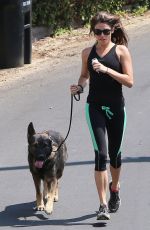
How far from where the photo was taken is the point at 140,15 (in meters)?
19.7

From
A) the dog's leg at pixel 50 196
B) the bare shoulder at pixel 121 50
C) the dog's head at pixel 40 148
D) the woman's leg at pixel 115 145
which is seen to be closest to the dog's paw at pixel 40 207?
the dog's leg at pixel 50 196

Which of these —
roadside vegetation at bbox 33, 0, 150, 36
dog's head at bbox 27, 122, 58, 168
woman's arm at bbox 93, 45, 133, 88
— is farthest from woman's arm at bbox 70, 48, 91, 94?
roadside vegetation at bbox 33, 0, 150, 36

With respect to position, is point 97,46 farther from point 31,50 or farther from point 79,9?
point 79,9

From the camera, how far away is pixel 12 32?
13.8 meters

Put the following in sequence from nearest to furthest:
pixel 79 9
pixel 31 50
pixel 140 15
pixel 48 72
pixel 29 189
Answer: pixel 29 189
pixel 48 72
pixel 31 50
pixel 79 9
pixel 140 15

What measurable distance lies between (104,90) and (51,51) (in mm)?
8798

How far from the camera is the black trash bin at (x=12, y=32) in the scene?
13.7m

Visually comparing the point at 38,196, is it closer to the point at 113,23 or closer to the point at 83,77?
the point at 83,77

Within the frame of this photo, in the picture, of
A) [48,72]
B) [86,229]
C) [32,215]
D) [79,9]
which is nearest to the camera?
[86,229]

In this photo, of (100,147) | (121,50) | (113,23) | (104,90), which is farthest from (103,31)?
(100,147)

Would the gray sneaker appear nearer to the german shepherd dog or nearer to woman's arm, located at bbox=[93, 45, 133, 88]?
the german shepherd dog

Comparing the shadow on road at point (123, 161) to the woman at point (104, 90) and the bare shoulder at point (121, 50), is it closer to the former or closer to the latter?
the woman at point (104, 90)

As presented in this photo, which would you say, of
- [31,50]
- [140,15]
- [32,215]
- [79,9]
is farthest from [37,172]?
[140,15]

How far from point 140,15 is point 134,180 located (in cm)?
1239
